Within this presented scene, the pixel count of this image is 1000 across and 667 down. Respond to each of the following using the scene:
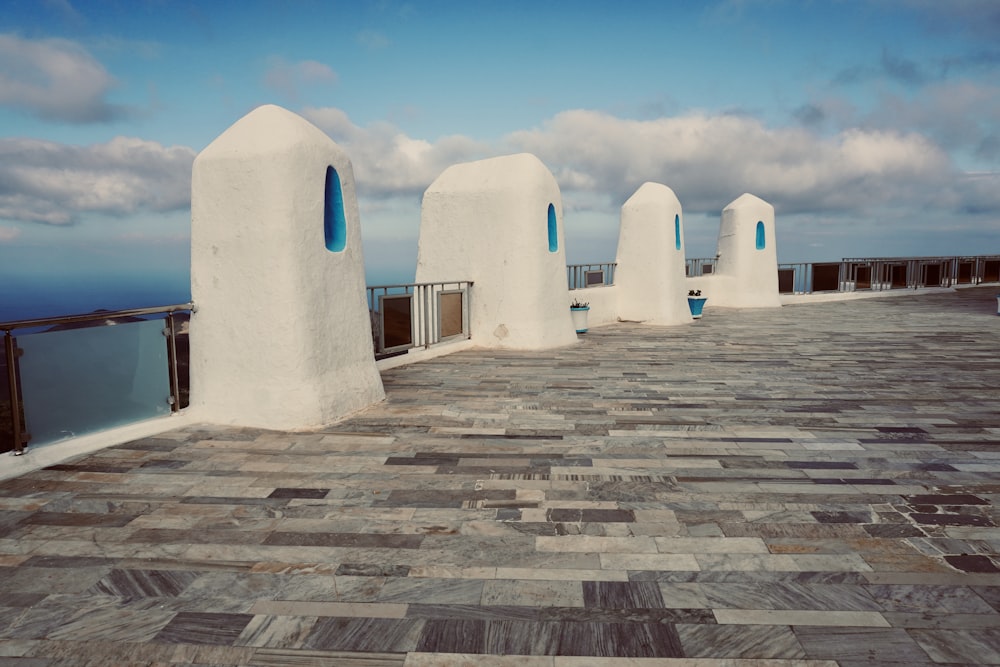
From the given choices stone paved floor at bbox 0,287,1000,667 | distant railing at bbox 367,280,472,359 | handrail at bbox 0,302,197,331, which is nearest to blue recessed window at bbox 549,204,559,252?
distant railing at bbox 367,280,472,359

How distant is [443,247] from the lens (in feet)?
42.0

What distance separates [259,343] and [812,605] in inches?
209

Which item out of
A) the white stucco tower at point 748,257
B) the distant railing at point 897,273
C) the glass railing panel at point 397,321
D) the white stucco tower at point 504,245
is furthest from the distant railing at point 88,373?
the distant railing at point 897,273

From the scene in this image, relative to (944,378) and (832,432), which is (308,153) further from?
(944,378)

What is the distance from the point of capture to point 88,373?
18.6 ft

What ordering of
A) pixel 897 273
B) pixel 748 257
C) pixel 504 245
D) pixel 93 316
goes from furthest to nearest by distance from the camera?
pixel 897 273, pixel 748 257, pixel 504 245, pixel 93 316

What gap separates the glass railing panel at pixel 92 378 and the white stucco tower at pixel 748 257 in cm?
2102

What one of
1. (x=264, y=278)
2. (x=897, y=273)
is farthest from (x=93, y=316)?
(x=897, y=273)

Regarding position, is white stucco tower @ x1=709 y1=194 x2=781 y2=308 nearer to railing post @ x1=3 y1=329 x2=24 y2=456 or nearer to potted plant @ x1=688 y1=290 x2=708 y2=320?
potted plant @ x1=688 y1=290 x2=708 y2=320

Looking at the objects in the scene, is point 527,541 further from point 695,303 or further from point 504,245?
point 695,303

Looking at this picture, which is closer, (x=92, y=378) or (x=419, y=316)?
(x=92, y=378)

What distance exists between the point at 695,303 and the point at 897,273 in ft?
53.6

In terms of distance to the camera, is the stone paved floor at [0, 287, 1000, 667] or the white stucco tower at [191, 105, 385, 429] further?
the white stucco tower at [191, 105, 385, 429]

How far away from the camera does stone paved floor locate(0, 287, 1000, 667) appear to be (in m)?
2.75
